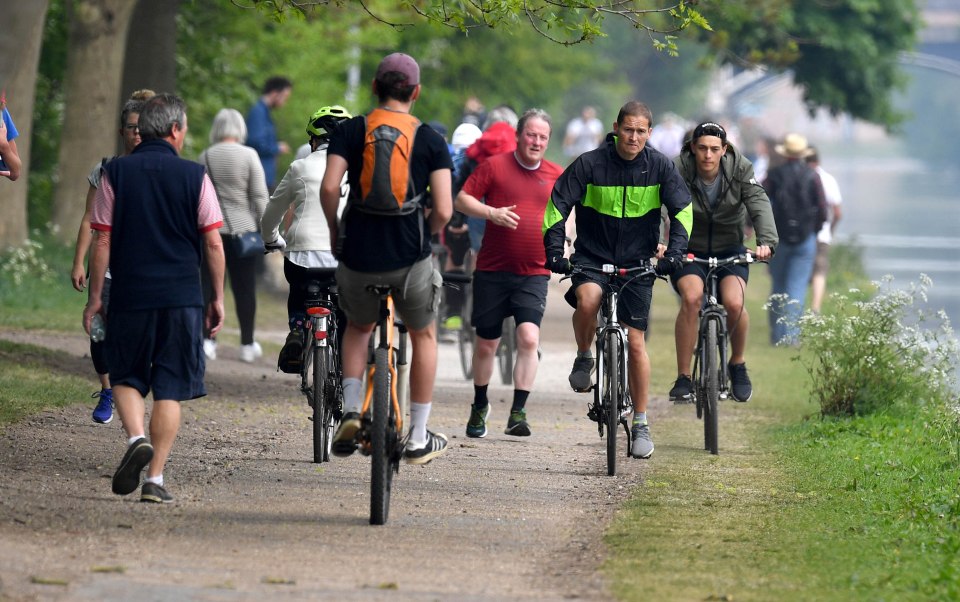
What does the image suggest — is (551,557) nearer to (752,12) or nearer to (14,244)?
(14,244)

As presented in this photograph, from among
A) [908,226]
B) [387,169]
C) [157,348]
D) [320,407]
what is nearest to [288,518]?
[157,348]

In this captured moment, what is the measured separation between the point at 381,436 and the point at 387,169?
1.05 metres

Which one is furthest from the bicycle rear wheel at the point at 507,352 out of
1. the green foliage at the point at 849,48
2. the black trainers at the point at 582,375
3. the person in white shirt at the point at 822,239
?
the green foliage at the point at 849,48

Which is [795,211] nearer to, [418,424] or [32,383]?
[32,383]

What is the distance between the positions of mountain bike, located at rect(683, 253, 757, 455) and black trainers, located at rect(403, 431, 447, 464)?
2934mm

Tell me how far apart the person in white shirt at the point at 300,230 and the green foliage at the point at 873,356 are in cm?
369

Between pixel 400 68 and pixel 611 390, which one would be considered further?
pixel 611 390

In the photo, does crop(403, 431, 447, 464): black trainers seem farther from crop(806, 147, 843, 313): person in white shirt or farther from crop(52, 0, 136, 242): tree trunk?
crop(52, 0, 136, 242): tree trunk

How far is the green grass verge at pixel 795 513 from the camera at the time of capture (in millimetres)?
Result: 6875

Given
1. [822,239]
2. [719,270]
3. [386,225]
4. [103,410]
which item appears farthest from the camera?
[822,239]

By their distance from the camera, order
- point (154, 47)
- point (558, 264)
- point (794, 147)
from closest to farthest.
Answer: point (558, 264), point (794, 147), point (154, 47)

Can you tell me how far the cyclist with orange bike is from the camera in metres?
7.74

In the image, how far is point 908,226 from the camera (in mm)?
57188

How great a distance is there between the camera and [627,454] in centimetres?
1054
